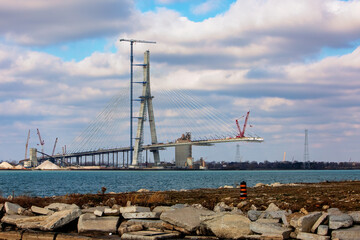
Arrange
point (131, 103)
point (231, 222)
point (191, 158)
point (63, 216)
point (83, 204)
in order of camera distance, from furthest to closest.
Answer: point (191, 158) → point (131, 103) → point (83, 204) → point (63, 216) → point (231, 222)

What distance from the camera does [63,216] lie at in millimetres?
12258

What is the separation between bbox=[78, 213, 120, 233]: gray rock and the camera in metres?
11.9

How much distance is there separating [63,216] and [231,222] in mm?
4258

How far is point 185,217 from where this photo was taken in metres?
11.9

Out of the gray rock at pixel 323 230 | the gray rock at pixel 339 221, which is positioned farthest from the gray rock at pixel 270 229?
the gray rock at pixel 339 221

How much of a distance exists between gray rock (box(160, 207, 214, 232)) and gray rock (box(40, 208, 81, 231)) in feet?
7.65

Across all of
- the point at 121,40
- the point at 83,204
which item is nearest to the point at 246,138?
the point at 121,40

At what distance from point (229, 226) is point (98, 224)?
3.28m

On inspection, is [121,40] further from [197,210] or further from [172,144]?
[197,210]

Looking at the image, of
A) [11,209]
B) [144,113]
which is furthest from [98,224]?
[144,113]

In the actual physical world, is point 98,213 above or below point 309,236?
above

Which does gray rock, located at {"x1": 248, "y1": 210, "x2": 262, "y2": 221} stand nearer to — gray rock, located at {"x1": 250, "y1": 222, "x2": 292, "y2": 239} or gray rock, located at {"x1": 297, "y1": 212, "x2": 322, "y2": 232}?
gray rock, located at {"x1": 250, "y1": 222, "x2": 292, "y2": 239}

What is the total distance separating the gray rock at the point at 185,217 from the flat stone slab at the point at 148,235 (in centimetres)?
32

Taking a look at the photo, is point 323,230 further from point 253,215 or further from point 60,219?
point 60,219
